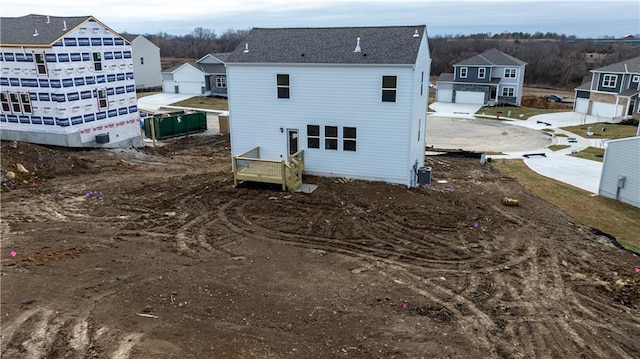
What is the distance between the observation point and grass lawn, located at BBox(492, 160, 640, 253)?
49.4ft

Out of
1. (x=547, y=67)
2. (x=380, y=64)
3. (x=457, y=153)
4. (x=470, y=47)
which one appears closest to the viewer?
(x=380, y=64)

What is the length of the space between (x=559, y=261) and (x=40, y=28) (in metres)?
26.9

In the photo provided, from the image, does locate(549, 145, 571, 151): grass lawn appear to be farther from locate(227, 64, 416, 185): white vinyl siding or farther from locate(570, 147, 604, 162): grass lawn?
locate(227, 64, 416, 185): white vinyl siding

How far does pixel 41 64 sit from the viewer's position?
22.8m

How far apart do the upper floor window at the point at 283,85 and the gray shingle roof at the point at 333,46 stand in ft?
2.20

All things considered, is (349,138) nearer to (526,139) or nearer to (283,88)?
(283,88)

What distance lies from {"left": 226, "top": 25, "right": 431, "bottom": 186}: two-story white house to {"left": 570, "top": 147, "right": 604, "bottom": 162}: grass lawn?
13.4 metres

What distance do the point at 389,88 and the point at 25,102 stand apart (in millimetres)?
20031

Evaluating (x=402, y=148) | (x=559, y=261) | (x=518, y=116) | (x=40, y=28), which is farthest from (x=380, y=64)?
(x=518, y=116)

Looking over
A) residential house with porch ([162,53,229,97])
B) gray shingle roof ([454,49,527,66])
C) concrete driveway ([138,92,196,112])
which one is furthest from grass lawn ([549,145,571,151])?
residential house with porch ([162,53,229,97])

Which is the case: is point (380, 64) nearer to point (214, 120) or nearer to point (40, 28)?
point (40, 28)

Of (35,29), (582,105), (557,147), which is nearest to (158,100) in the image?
(35,29)

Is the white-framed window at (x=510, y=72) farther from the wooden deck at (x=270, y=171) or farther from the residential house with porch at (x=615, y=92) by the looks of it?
the wooden deck at (x=270, y=171)

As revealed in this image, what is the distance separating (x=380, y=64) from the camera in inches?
670
